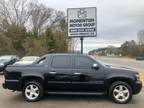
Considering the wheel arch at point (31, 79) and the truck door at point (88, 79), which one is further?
the wheel arch at point (31, 79)

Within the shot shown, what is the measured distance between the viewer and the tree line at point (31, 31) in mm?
52519

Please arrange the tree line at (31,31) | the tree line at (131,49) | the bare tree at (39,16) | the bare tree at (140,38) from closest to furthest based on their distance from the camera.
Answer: the tree line at (31,31) → the bare tree at (39,16) → the tree line at (131,49) → the bare tree at (140,38)

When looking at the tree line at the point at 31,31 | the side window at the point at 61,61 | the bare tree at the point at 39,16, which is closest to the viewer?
the side window at the point at 61,61

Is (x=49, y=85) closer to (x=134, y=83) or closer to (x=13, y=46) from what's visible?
Result: (x=134, y=83)

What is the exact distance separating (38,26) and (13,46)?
17115mm

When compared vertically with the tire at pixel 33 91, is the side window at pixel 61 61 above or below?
above

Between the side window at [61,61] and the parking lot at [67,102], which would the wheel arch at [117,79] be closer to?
the parking lot at [67,102]

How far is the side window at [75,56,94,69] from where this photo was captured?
10.4m

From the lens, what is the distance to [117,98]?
33.0ft

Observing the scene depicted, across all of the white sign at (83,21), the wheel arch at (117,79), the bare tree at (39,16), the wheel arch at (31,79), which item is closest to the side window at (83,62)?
the wheel arch at (117,79)

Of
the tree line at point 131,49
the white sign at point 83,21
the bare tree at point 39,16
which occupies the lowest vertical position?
the tree line at point 131,49

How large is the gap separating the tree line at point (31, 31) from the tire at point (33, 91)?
3858 cm

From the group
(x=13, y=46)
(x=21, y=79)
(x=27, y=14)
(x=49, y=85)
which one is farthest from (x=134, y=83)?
(x=27, y=14)

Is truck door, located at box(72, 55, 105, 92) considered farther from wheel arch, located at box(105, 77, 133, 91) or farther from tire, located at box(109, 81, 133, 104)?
tire, located at box(109, 81, 133, 104)
